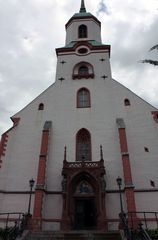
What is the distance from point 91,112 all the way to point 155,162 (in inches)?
294

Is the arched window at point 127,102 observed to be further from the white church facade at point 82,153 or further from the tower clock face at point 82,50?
the tower clock face at point 82,50

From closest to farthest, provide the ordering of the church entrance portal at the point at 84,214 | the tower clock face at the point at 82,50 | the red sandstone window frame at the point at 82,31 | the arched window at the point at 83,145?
the church entrance portal at the point at 84,214
the arched window at the point at 83,145
the tower clock face at the point at 82,50
the red sandstone window frame at the point at 82,31

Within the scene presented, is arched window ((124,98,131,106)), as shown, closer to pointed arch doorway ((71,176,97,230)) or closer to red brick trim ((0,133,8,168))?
pointed arch doorway ((71,176,97,230))

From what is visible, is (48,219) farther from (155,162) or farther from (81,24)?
(81,24)

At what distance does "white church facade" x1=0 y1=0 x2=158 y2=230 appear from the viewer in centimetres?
1702

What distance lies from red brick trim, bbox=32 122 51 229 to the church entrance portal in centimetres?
294

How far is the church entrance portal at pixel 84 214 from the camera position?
55.8ft

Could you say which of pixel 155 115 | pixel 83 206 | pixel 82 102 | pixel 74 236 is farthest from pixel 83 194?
pixel 155 115

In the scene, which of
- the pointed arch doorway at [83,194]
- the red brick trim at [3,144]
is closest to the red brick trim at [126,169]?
the pointed arch doorway at [83,194]

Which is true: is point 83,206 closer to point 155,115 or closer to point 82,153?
point 82,153

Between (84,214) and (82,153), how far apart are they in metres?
5.03

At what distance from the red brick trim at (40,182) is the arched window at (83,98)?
179 inches

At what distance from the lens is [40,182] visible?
17.2 m

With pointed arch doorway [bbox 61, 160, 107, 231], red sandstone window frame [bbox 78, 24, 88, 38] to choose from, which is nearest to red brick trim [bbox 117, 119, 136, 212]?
pointed arch doorway [bbox 61, 160, 107, 231]
